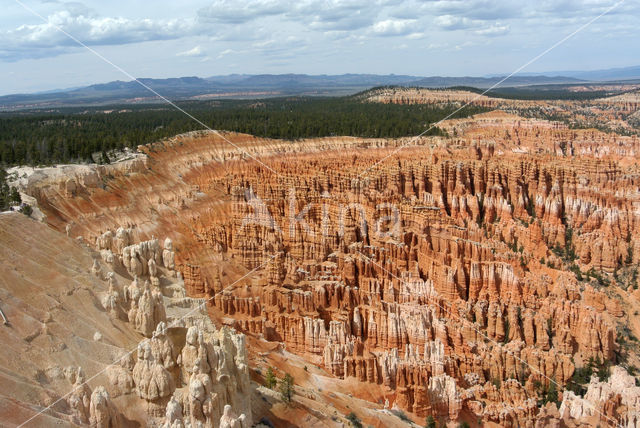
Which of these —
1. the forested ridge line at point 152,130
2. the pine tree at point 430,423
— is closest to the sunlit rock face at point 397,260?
the pine tree at point 430,423

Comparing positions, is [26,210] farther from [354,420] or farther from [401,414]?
[401,414]

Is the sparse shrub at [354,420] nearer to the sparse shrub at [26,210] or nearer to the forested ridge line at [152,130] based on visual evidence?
the sparse shrub at [26,210]

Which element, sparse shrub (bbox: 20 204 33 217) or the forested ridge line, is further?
the forested ridge line

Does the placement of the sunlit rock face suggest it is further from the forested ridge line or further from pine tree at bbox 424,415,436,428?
the forested ridge line

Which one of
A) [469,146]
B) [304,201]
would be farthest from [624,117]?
[304,201]

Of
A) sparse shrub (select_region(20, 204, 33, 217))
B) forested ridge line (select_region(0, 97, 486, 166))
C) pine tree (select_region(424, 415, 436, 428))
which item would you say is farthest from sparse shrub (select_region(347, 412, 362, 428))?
forested ridge line (select_region(0, 97, 486, 166))

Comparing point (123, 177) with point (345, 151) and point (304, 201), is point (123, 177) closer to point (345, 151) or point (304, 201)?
point (304, 201)

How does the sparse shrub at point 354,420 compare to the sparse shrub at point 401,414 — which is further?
the sparse shrub at point 401,414

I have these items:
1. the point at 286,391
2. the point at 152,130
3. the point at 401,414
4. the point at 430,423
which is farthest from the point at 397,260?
the point at 152,130
